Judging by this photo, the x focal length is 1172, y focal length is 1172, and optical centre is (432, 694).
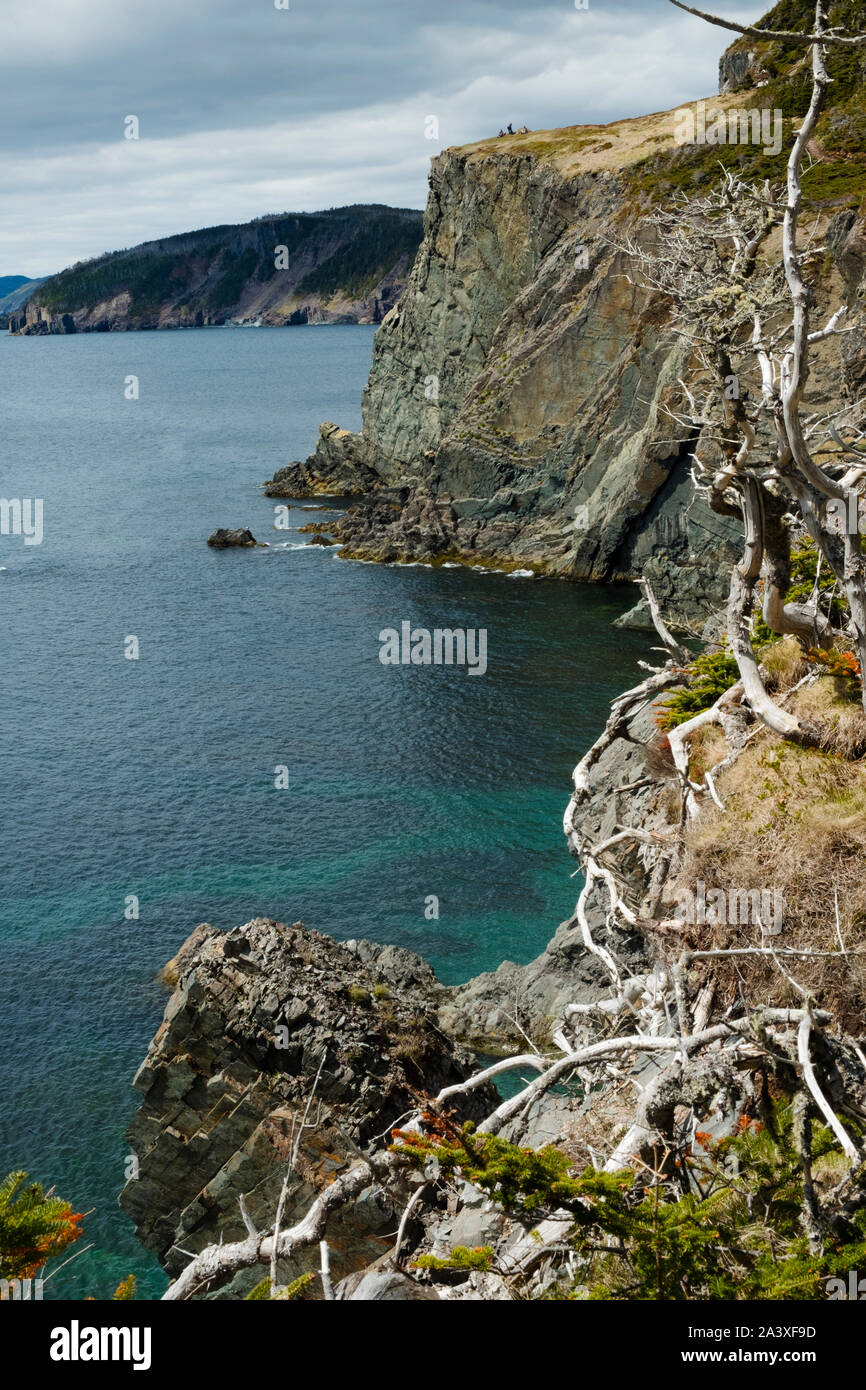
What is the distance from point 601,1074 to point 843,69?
8551cm

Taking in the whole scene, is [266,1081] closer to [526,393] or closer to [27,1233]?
[27,1233]

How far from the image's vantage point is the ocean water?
34.3 m

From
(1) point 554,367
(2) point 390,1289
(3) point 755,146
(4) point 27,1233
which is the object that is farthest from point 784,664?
(3) point 755,146

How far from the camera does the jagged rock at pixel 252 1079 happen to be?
2266 cm

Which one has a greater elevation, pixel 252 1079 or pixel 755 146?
pixel 755 146

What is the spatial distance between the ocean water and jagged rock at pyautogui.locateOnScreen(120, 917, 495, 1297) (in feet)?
11.3

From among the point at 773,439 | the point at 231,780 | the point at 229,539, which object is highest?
the point at 773,439

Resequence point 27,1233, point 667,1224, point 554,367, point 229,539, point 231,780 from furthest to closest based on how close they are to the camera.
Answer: point 229,539 < point 554,367 < point 231,780 < point 27,1233 < point 667,1224

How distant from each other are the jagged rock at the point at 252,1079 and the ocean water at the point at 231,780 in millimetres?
3433

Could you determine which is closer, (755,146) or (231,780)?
(231,780)

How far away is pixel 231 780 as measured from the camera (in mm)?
49688

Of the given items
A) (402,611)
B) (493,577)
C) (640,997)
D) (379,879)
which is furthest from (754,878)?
(493,577)

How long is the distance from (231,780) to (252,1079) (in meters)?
26.6

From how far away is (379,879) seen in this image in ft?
137
